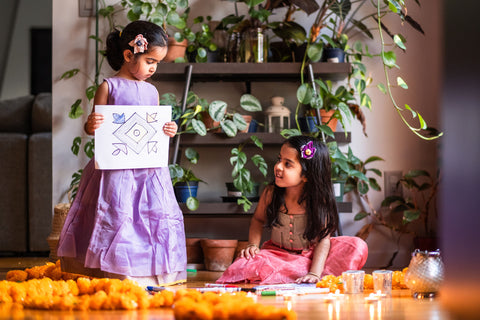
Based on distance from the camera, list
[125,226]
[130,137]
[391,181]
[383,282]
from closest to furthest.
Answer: [383,282] → [125,226] → [130,137] → [391,181]

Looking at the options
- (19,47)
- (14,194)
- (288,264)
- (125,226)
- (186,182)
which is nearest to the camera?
(125,226)

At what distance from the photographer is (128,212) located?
7.79 feet

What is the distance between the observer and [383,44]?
Result: 3371mm

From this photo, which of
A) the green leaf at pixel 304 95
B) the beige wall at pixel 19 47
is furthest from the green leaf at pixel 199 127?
the beige wall at pixel 19 47

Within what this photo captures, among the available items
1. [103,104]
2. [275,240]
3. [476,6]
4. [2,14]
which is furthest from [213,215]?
[2,14]

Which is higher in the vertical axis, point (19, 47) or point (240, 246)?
point (19, 47)

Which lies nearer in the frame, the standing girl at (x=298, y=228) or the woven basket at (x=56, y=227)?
the standing girl at (x=298, y=228)

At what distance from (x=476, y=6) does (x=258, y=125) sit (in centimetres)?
294

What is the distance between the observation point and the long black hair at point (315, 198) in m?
2.66

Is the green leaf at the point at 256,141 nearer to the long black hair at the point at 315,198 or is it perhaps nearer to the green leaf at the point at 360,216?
the long black hair at the point at 315,198

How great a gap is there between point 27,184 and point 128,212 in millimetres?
1913

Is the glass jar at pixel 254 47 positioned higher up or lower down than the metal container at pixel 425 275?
higher up

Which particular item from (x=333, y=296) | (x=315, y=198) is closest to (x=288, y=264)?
(x=315, y=198)

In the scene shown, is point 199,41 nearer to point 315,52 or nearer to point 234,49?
point 234,49
